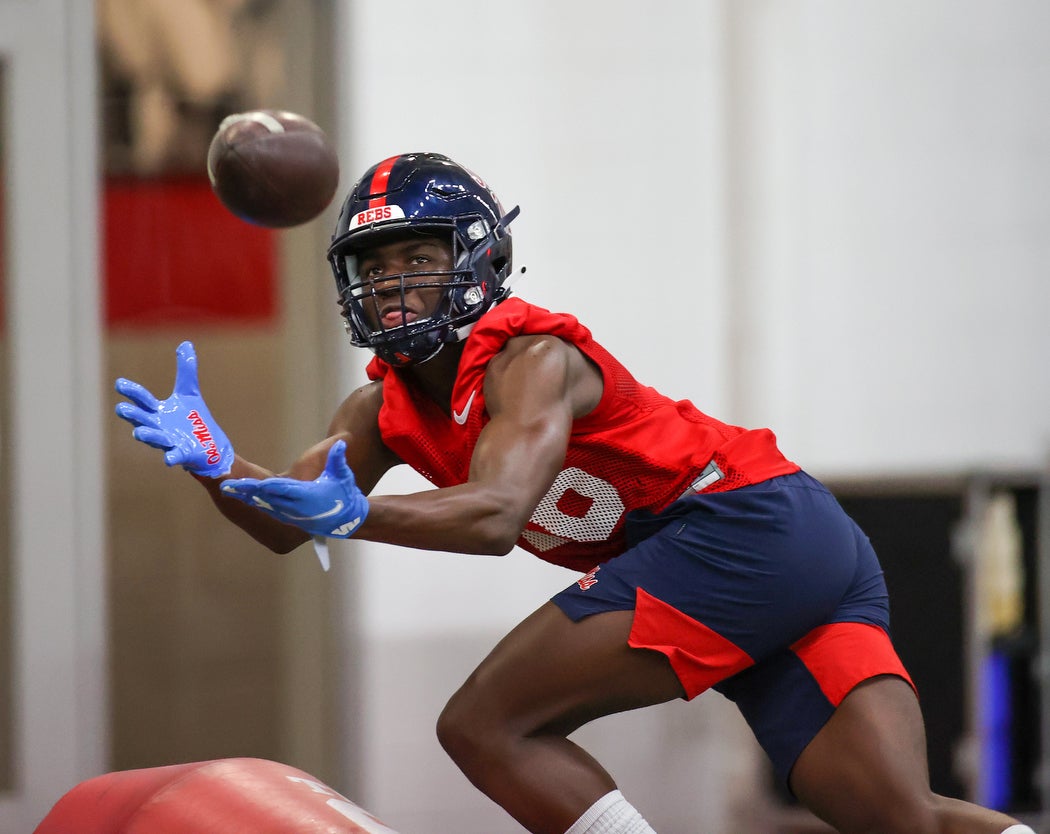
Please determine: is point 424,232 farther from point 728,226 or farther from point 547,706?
point 728,226

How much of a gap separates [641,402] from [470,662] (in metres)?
1.96

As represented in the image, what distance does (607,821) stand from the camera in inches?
73.0

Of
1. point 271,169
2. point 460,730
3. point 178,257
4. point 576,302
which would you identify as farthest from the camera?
point 178,257

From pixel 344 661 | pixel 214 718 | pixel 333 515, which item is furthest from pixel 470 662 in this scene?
pixel 333 515

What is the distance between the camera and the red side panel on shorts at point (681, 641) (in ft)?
6.26

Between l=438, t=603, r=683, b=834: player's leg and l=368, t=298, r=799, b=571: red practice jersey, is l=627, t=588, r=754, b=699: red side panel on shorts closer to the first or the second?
l=438, t=603, r=683, b=834: player's leg

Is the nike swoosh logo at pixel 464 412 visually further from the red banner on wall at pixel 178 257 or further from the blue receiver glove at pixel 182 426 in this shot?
the red banner on wall at pixel 178 257

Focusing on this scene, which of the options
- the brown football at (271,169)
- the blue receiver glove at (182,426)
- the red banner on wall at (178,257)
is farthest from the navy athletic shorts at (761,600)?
the red banner on wall at (178,257)

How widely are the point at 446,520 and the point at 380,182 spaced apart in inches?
25.9

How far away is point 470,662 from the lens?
384 cm

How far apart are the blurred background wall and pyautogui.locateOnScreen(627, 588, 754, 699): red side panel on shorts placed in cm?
194

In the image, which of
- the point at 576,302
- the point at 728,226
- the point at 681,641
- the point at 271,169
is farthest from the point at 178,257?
the point at 681,641

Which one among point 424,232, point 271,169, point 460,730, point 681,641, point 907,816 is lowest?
point 907,816

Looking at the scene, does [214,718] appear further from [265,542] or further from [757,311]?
[265,542]
